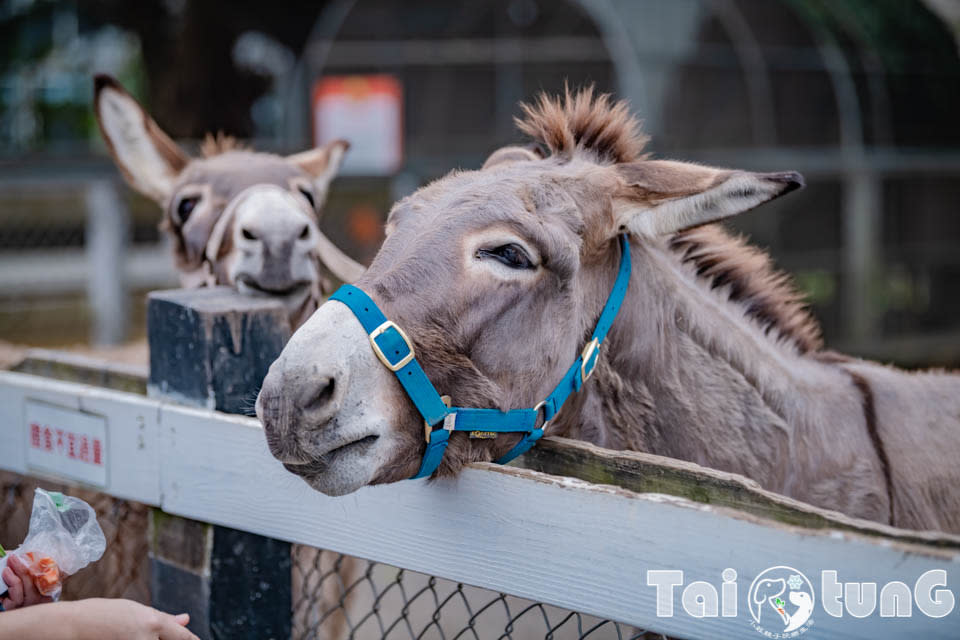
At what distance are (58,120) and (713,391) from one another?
621 inches

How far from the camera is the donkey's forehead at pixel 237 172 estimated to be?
350 cm

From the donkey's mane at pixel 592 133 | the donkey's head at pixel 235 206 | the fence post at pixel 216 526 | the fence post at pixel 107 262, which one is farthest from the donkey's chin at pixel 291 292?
the fence post at pixel 107 262

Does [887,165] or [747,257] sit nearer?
[747,257]

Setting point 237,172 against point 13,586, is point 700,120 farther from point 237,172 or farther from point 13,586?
point 13,586

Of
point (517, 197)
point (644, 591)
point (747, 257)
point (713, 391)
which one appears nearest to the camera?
point (644, 591)

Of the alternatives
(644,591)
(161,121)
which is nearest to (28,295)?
(161,121)

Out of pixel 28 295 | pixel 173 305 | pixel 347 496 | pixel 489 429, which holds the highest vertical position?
pixel 173 305

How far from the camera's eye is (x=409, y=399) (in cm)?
177

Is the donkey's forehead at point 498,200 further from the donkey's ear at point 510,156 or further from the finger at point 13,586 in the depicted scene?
the finger at point 13,586

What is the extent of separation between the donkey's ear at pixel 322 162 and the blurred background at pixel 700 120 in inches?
138

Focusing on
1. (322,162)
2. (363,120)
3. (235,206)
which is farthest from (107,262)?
(235,206)

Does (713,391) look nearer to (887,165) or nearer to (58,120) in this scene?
(887,165)

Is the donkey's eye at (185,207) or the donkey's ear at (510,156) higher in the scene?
the donkey's ear at (510,156)

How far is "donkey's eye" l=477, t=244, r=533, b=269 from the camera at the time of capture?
1949mm
